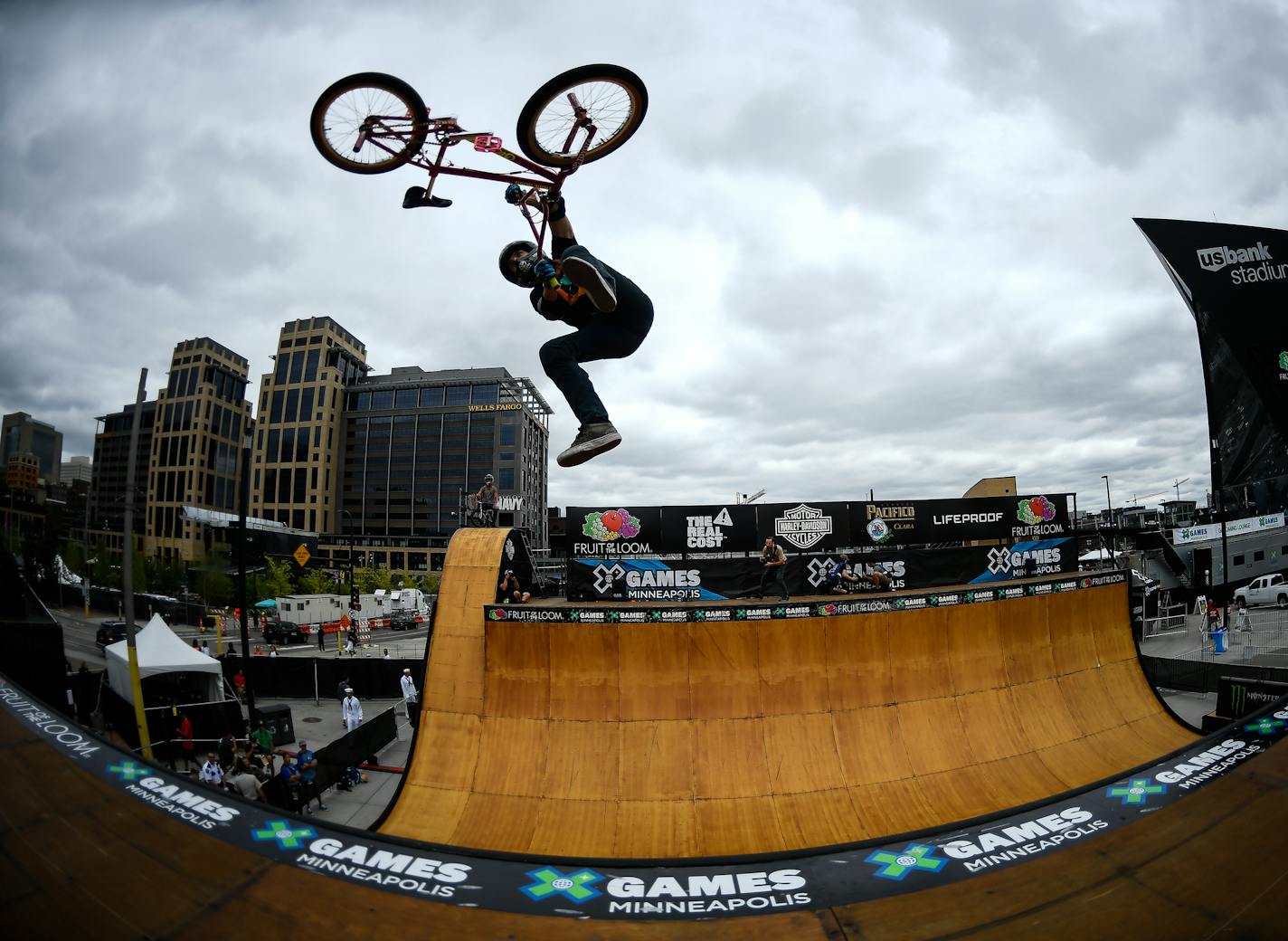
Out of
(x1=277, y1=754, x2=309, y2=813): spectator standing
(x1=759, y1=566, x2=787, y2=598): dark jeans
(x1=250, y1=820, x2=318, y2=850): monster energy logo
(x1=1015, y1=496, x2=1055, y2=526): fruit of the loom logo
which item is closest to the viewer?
(x1=250, y1=820, x2=318, y2=850): monster energy logo

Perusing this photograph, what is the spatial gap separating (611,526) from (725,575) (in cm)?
293

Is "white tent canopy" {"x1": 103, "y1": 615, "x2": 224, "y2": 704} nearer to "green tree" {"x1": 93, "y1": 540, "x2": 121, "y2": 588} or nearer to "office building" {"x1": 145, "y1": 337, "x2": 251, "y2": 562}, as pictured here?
"green tree" {"x1": 93, "y1": 540, "x2": 121, "y2": 588}

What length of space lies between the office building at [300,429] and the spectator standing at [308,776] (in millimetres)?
92629

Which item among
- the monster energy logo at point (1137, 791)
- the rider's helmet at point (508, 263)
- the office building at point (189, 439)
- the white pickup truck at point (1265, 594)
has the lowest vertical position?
the white pickup truck at point (1265, 594)

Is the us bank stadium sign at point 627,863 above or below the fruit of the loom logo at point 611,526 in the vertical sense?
below

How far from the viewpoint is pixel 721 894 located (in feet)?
11.0

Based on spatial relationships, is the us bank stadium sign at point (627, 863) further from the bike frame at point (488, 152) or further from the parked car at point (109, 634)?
the parked car at point (109, 634)

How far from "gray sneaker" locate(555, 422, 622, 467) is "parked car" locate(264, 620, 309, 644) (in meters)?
32.8

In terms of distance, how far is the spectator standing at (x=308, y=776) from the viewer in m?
9.73

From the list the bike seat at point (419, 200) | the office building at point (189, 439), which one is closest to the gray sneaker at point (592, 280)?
the bike seat at point (419, 200)

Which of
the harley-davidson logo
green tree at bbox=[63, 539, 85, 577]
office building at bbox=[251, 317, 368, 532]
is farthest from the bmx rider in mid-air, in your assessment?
office building at bbox=[251, 317, 368, 532]

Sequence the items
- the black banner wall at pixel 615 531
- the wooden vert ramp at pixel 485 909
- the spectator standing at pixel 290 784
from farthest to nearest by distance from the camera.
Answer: the black banner wall at pixel 615 531 < the spectator standing at pixel 290 784 < the wooden vert ramp at pixel 485 909

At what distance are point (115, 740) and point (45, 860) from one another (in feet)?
42.1

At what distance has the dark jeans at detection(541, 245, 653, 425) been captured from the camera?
15.9 ft
